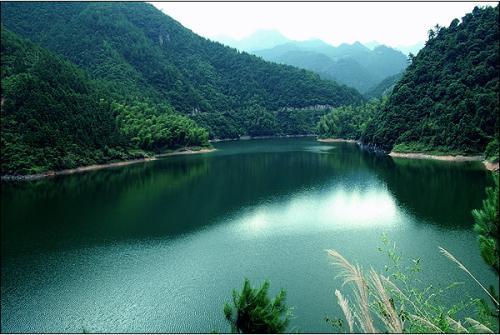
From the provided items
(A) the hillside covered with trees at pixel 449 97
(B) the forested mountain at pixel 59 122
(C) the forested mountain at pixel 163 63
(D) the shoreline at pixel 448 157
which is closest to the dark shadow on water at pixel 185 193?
(D) the shoreline at pixel 448 157

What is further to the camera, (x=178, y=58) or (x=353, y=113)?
(x=178, y=58)

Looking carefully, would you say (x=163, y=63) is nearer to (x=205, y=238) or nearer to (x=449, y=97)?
(x=449, y=97)

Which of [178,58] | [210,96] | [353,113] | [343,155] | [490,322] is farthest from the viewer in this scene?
[178,58]

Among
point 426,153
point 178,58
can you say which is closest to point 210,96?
point 178,58

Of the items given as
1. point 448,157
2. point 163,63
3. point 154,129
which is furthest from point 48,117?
point 163,63

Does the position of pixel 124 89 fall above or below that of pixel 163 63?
below

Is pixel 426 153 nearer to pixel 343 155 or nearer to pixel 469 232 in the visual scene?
pixel 343 155

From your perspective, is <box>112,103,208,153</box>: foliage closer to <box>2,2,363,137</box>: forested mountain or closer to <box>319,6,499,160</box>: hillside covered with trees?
<box>2,2,363,137</box>: forested mountain
